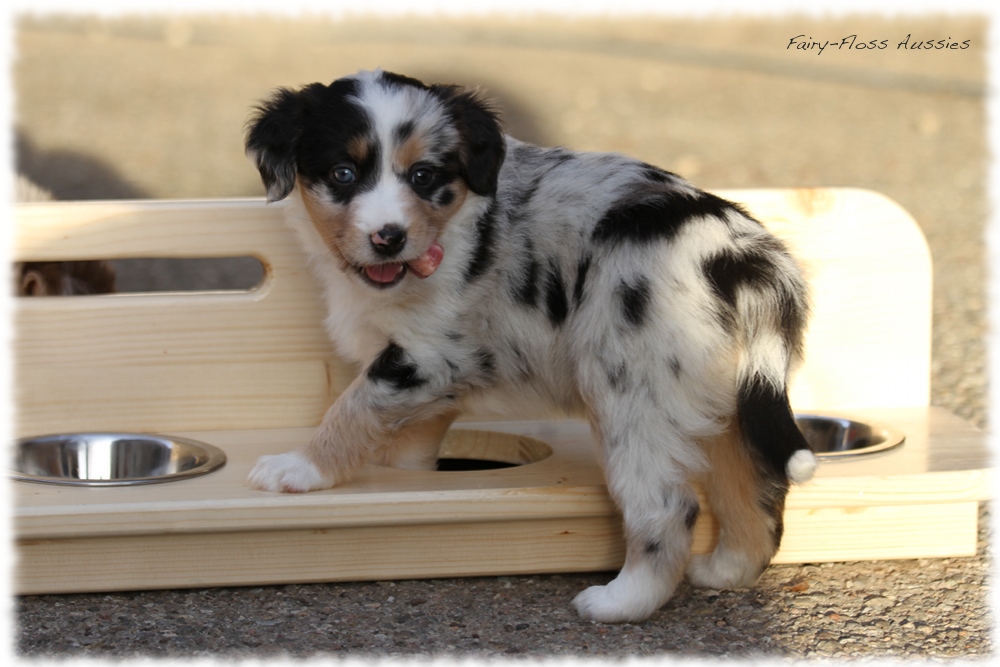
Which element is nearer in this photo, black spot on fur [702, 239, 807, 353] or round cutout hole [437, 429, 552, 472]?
black spot on fur [702, 239, 807, 353]

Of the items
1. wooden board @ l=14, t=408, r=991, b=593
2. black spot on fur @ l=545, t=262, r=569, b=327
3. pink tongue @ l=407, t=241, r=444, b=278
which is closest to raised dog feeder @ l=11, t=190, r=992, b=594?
wooden board @ l=14, t=408, r=991, b=593

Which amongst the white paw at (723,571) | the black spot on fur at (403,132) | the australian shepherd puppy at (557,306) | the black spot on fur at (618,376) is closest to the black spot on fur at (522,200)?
the australian shepherd puppy at (557,306)

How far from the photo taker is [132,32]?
11438 millimetres

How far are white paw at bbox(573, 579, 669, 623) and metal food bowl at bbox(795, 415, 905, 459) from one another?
0.86 meters

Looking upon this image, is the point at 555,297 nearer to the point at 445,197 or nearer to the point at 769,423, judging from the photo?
the point at 445,197

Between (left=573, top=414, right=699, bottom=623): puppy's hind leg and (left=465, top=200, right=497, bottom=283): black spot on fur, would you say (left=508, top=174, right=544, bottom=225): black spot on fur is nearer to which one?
(left=465, top=200, right=497, bottom=283): black spot on fur

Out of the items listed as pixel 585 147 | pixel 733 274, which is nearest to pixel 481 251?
pixel 733 274

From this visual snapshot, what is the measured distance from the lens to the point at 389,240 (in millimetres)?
2654

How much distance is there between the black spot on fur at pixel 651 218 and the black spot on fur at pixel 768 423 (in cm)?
41

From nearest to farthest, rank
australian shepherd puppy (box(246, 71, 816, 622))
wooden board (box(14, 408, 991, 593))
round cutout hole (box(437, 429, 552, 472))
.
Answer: australian shepherd puppy (box(246, 71, 816, 622)) → wooden board (box(14, 408, 991, 593)) → round cutout hole (box(437, 429, 552, 472))

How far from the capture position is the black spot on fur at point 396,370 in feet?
9.32

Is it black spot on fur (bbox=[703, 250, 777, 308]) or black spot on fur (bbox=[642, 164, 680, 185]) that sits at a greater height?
black spot on fur (bbox=[642, 164, 680, 185])

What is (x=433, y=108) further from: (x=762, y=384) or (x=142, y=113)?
(x=142, y=113)

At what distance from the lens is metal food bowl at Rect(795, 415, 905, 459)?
333cm
